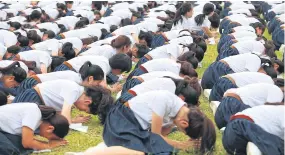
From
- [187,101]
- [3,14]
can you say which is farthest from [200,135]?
[3,14]

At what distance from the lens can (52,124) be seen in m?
3.32

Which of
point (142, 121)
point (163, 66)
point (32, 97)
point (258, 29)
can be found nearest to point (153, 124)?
point (142, 121)

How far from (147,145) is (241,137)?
65 centimetres

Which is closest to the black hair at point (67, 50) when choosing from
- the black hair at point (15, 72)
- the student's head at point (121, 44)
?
the student's head at point (121, 44)

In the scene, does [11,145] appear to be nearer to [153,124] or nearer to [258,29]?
[153,124]

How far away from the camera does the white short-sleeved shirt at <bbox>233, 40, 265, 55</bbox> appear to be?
211 inches

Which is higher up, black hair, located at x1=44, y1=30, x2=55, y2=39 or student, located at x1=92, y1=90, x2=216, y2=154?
student, located at x1=92, y1=90, x2=216, y2=154

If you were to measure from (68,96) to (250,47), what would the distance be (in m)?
2.45

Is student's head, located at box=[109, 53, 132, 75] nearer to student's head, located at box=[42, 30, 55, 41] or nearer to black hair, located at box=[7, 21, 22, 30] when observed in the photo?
student's head, located at box=[42, 30, 55, 41]

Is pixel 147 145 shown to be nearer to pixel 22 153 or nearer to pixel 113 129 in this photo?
pixel 113 129

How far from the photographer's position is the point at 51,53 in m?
5.86

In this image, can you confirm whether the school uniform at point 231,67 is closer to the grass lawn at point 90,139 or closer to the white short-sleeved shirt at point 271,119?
the grass lawn at point 90,139

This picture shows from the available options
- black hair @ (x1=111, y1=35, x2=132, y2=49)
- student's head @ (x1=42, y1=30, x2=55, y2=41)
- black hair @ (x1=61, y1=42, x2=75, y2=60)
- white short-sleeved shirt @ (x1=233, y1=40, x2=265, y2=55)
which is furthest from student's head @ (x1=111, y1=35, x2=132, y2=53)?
student's head @ (x1=42, y1=30, x2=55, y2=41)

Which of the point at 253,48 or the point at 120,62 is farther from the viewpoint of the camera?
the point at 253,48
